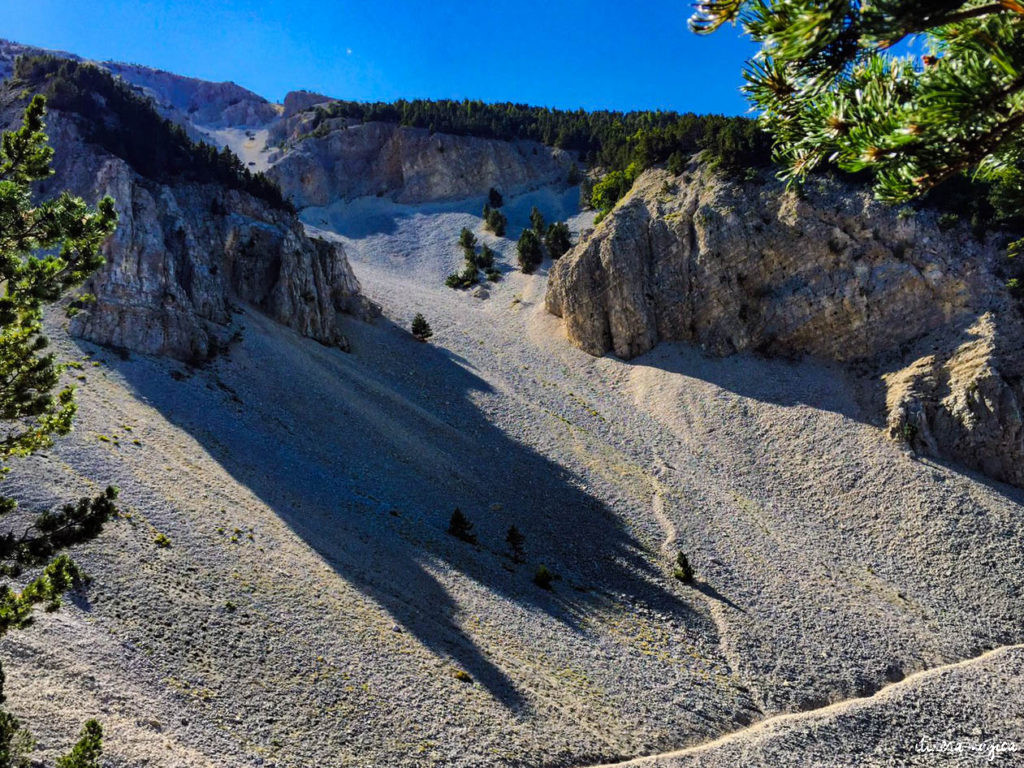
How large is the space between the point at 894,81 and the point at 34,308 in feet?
42.9

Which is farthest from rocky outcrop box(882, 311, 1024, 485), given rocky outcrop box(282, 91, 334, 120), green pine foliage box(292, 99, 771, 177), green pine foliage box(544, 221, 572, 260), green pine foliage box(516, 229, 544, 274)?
rocky outcrop box(282, 91, 334, 120)

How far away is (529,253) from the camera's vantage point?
76.8 m

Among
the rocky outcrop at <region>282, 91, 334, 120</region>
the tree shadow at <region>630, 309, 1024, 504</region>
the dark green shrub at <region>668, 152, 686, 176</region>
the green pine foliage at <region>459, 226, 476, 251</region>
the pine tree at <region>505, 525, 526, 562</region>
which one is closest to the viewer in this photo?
the pine tree at <region>505, 525, 526, 562</region>

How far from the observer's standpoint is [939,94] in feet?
15.3

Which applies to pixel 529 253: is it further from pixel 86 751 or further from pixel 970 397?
pixel 86 751

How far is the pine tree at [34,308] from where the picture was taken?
9469 mm

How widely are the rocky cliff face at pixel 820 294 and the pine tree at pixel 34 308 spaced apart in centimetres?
4570

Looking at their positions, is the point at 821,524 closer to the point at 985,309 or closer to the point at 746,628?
the point at 746,628

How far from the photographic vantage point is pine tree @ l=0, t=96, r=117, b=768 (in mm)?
9469

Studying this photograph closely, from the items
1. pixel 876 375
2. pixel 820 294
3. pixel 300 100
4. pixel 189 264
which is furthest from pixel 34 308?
pixel 300 100

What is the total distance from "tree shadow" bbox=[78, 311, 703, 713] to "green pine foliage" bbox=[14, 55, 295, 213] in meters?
21.1

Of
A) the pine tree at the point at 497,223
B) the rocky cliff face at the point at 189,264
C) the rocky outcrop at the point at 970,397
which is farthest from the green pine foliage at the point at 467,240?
the rocky outcrop at the point at 970,397

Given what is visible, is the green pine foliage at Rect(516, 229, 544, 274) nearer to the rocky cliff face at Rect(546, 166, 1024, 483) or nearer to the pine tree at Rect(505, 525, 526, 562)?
the rocky cliff face at Rect(546, 166, 1024, 483)

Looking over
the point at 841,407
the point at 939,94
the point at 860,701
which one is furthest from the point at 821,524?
the point at 939,94
